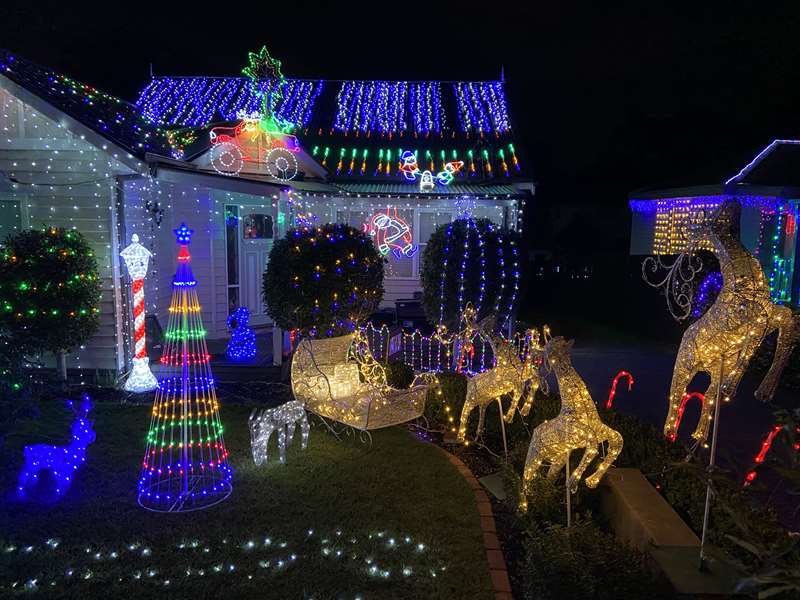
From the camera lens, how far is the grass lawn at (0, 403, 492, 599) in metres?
4.23

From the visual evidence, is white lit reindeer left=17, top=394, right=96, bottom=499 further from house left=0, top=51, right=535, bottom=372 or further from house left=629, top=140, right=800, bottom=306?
house left=629, top=140, right=800, bottom=306

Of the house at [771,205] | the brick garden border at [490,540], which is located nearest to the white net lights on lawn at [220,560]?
the brick garden border at [490,540]

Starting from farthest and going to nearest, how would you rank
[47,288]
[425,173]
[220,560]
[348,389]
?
[425,173], [47,288], [348,389], [220,560]

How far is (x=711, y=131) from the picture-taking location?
91.9ft

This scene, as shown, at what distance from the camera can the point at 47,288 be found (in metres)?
8.09

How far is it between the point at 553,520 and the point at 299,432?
138 inches

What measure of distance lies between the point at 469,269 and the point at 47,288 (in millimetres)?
6264

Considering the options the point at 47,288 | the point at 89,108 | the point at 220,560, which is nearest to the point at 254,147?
the point at 89,108

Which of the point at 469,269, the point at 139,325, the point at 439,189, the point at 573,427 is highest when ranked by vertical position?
the point at 439,189

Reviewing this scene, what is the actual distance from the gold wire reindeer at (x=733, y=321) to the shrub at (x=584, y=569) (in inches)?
74.7

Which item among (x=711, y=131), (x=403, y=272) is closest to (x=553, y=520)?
(x=403, y=272)

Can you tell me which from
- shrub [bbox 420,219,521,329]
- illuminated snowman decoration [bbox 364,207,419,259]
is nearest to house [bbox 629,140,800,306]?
shrub [bbox 420,219,521,329]

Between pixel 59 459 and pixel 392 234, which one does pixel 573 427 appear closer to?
pixel 59 459

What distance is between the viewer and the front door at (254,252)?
1205cm
